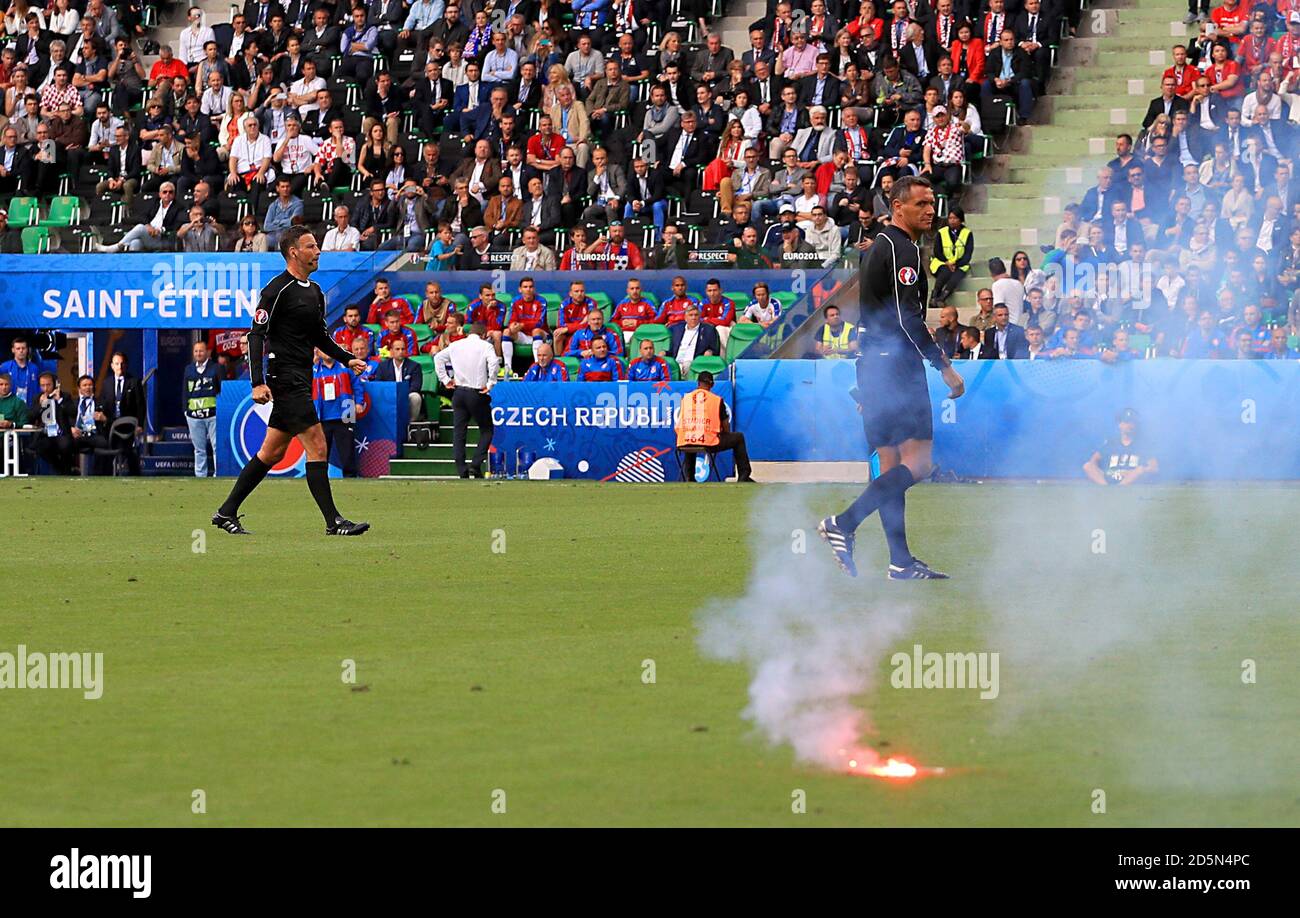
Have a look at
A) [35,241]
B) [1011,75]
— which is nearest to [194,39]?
[35,241]

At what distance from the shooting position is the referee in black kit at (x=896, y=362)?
39.3ft

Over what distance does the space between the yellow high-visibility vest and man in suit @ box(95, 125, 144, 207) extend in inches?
519

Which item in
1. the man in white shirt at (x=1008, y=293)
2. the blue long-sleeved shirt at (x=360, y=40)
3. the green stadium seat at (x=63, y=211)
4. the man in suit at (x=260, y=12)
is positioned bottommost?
the man in white shirt at (x=1008, y=293)

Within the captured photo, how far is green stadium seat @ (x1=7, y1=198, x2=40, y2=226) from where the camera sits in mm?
32688

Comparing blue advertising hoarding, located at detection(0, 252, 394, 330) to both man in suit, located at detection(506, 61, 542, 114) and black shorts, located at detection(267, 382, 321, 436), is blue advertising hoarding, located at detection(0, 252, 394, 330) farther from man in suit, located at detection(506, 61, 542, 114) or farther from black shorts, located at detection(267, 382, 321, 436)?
black shorts, located at detection(267, 382, 321, 436)

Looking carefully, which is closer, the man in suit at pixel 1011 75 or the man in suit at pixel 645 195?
the man in suit at pixel 1011 75

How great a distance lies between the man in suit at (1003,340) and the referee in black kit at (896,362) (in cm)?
1284

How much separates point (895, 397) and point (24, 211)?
23794mm

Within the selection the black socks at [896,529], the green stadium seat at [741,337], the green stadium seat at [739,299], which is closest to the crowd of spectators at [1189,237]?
the green stadium seat at [741,337]

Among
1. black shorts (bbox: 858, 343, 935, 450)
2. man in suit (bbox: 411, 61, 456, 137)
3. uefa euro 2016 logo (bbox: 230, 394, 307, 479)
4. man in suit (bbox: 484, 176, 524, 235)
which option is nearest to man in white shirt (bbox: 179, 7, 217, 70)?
man in suit (bbox: 411, 61, 456, 137)

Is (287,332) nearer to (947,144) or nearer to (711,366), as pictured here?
(711,366)

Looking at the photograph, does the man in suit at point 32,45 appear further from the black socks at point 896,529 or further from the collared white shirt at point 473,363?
the black socks at point 896,529
